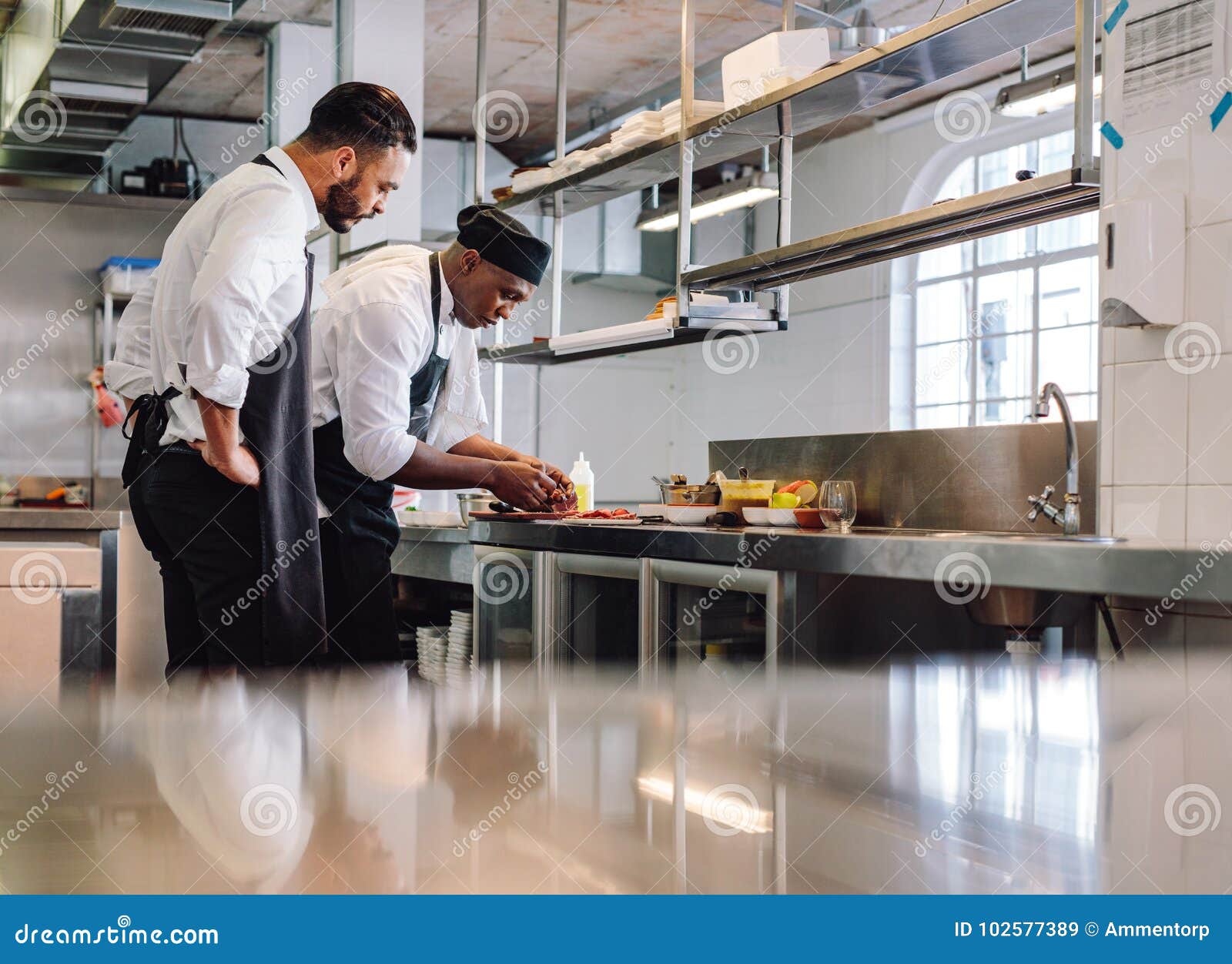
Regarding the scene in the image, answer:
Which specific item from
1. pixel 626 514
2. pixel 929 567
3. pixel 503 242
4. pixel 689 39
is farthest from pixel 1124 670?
pixel 689 39

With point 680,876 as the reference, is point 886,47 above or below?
above

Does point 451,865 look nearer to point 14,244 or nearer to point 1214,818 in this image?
point 1214,818

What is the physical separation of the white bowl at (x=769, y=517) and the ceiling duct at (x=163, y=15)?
2464mm

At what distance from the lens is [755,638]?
220cm

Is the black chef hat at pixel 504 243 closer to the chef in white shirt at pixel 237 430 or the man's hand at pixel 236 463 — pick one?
the chef in white shirt at pixel 237 430

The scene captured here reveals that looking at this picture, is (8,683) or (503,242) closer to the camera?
(8,683)

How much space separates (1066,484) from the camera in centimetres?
250

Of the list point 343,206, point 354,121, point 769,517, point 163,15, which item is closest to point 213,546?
point 343,206

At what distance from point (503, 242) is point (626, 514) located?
93 centimetres

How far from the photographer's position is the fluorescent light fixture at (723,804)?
0.64 m

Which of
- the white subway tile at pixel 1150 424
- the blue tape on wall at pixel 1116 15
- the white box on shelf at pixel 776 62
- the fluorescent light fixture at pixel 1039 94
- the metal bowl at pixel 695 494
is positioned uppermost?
the fluorescent light fixture at pixel 1039 94

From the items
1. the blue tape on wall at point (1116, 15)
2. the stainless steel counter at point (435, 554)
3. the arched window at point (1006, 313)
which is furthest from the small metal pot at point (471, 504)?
the arched window at point (1006, 313)

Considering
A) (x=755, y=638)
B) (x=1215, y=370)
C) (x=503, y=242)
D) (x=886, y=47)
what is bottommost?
(x=755, y=638)

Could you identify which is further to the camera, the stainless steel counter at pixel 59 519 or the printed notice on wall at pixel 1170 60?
the stainless steel counter at pixel 59 519
